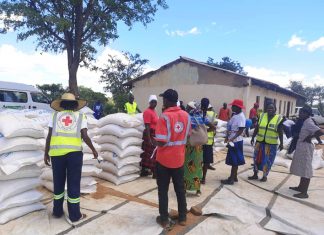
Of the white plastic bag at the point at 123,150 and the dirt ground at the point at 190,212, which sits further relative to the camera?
the white plastic bag at the point at 123,150

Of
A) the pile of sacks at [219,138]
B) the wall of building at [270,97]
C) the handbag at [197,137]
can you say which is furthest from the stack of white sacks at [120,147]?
the wall of building at [270,97]

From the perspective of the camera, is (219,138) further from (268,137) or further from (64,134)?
(64,134)

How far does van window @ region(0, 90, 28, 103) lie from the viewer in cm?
1336

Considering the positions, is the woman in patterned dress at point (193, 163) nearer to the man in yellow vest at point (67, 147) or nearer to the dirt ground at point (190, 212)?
the dirt ground at point (190, 212)

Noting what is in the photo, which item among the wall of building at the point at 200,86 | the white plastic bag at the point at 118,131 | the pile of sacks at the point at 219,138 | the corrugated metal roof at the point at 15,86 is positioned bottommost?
the pile of sacks at the point at 219,138

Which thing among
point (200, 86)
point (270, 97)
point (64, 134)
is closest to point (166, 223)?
point (64, 134)

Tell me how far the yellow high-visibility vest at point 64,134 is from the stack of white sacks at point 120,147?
189cm

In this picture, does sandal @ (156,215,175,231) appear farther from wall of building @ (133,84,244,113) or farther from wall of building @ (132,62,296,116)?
wall of building @ (133,84,244,113)

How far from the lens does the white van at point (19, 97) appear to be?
13367 millimetres

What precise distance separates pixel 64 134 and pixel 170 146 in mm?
1263

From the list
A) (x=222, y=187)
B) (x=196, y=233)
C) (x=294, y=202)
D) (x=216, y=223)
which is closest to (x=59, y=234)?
(x=196, y=233)

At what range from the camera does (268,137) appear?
6.10 metres

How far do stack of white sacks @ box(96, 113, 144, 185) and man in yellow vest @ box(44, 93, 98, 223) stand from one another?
1.77 m

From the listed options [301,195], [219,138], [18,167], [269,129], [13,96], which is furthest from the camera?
[13,96]
